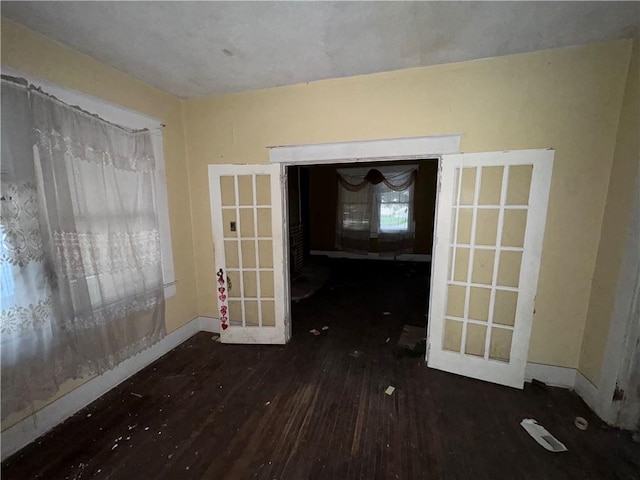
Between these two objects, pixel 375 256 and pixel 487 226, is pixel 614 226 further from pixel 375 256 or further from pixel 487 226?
pixel 375 256

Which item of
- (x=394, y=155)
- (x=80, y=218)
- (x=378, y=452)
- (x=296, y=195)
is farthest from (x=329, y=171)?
(x=378, y=452)

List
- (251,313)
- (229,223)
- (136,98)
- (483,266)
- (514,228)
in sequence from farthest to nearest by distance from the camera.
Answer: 1. (251,313)
2. (229,223)
3. (136,98)
4. (483,266)
5. (514,228)

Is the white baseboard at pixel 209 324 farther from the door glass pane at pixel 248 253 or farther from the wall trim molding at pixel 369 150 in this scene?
the wall trim molding at pixel 369 150

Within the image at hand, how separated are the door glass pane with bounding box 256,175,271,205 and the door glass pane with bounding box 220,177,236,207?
268 mm

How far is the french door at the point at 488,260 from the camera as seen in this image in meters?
2.12

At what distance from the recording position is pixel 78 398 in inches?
80.3

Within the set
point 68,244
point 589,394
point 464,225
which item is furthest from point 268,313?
point 589,394

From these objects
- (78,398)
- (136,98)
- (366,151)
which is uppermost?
(136,98)

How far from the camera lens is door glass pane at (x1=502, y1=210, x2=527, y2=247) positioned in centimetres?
215

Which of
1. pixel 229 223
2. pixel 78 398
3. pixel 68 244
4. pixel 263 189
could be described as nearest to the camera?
pixel 68 244

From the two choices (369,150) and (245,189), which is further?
(245,189)

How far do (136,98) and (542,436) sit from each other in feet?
13.6

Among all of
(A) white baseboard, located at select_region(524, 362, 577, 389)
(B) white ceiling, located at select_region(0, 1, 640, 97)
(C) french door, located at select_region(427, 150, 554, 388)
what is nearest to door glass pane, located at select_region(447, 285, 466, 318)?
(C) french door, located at select_region(427, 150, 554, 388)

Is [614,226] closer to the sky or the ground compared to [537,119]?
closer to the ground
